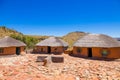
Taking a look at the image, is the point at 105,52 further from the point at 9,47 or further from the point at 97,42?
the point at 9,47

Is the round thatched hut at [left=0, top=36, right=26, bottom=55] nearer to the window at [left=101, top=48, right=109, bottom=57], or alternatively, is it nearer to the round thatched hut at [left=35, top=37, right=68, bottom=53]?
the round thatched hut at [left=35, top=37, right=68, bottom=53]

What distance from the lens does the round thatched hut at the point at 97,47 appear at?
21.2 meters

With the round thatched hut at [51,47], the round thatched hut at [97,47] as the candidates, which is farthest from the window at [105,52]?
the round thatched hut at [51,47]

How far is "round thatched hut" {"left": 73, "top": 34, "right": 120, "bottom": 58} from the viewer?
21161mm

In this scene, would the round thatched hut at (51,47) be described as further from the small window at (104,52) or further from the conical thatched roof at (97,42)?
the small window at (104,52)

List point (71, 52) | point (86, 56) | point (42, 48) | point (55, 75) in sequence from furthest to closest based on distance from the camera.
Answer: point (42, 48)
point (71, 52)
point (86, 56)
point (55, 75)

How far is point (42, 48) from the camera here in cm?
2992

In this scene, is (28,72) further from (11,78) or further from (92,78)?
(92,78)

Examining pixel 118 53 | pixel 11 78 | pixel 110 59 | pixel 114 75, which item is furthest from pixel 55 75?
pixel 118 53

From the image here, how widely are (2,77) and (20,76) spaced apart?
1.50m

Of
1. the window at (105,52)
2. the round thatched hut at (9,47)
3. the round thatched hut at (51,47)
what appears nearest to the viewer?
the window at (105,52)

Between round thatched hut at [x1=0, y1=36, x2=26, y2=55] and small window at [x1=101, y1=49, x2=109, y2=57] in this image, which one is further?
round thatched hut at [x1=0, y1=36, x2=26, y2=55]

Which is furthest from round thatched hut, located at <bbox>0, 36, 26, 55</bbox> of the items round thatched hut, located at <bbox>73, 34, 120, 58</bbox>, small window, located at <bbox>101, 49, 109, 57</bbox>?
small window, located at <bbox>101, 49, 109, 57</bbox>

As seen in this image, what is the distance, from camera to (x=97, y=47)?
71.2 feet
